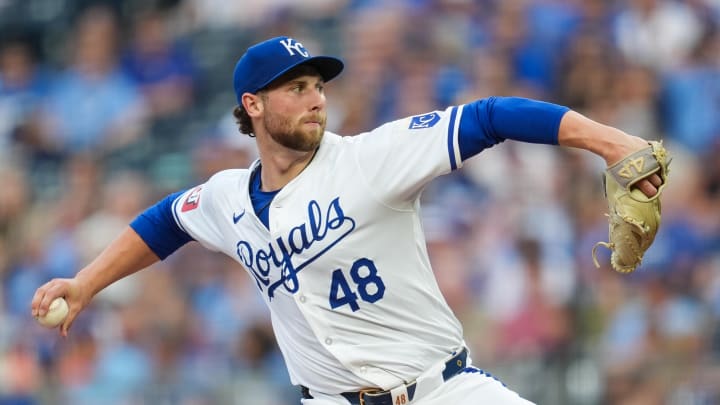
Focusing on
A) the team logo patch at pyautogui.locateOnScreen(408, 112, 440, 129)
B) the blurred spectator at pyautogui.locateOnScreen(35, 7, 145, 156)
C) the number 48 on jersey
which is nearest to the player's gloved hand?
the number 48 on jersey

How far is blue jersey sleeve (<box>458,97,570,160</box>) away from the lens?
396 centimetres

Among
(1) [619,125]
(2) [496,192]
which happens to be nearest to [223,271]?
(2) [496,192]

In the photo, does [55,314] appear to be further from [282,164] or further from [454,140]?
[454,140]

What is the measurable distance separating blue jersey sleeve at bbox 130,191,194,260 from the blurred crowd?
234 centimetres

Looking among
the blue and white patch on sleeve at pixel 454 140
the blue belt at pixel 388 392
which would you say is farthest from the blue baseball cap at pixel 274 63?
the blue belt at pixel 388 392

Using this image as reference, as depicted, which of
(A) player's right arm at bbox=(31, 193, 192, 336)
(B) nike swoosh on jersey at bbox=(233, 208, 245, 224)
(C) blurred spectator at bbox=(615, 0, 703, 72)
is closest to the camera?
(B) nike swoosh on jersey at bbox=(233, 208, 245, 224)

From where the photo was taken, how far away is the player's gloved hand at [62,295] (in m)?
4.89

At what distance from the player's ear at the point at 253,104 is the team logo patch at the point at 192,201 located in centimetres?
46

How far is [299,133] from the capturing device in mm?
4648

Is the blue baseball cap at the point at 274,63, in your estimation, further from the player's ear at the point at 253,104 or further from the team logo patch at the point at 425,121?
the team logo patch at the point at 425,121

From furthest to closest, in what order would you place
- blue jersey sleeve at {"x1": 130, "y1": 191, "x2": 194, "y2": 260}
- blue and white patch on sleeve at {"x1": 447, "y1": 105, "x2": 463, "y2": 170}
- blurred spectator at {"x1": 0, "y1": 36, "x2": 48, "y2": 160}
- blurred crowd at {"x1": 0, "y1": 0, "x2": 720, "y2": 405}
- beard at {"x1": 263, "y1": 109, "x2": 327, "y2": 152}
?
blurred spectator at {"x1": 0, "y1": 36, "x2": 48, "y2": 160}, blurred crowd at {"x1": 0, "y1": 0, "x2": 720, "y2": 405}, blue jersey sleeve at {"x1": 130, "y1": 191, "x2": 194, "y2": 260}, beard at {"x1": 263, "y1": 109, "x2": 327, "y2": 152}, blue and white patch on sleeve at {"x1": 447, "y1": 105, "x2": 463, "y2": 170}

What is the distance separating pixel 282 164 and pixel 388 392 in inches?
37.2

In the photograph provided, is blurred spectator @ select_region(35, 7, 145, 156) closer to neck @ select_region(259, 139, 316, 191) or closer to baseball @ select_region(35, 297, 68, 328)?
baseball @ select_region(35, 297, 68, 328)

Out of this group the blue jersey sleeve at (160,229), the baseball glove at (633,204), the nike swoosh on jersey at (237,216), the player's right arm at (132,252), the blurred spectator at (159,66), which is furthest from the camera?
the blurred spectator at (159,66)
